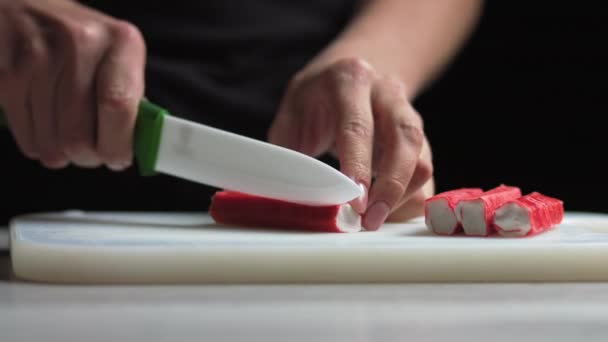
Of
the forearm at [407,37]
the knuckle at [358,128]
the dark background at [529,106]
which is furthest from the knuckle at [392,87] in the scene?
the dark background at [529,106]

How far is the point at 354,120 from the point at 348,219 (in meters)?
0.22

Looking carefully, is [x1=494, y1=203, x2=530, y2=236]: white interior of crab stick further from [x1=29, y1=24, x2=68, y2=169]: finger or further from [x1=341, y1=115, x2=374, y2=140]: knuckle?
[x1=29, y1=24, x2=68, y2=169]: finger

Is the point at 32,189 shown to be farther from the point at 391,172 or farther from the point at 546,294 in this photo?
the point at 546,294

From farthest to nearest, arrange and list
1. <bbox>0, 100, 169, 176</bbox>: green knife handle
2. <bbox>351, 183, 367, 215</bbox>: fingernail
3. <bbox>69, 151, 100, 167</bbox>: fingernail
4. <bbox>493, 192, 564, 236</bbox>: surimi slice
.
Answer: <bbox>69, 151, 100, 167</bbox>: fingernail
<bbox>0, 100, 169, 176</bbox>: green knife handle
<bbox>351, 183, 367, 215</bbox>: fingernail
<bbox>493, 192, 564, 236</bbox>: surimi slice

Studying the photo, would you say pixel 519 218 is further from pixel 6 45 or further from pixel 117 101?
pixel 6 45

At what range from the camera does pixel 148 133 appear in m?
1.38

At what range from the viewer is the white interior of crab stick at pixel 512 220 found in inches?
44.9

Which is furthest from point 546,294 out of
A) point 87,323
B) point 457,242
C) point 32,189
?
point 32,189

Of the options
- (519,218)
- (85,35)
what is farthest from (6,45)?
(519,218)

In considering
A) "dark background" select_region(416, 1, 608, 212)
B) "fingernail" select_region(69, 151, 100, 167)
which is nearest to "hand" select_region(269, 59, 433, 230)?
"fingernail" select_region(69, 151, 100, 167)

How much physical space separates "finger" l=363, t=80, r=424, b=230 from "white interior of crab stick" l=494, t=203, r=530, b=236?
0.64ft

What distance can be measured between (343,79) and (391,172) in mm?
277

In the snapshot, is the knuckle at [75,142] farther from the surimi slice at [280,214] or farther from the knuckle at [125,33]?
the surimi slice at [280,214]

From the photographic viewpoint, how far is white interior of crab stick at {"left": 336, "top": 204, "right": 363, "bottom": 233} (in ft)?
4.03
